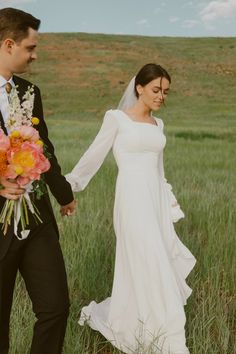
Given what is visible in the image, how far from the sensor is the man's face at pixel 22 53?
2857 mm

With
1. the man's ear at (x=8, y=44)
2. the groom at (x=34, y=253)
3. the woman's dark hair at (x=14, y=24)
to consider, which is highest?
the woman's dark hair at (x=14, y=24)

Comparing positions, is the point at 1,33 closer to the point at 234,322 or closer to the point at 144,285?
the point at 144,285

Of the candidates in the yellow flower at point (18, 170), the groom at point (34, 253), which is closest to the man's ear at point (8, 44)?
the groom at point (34, 253)

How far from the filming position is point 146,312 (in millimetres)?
3518

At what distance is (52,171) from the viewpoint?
308cm

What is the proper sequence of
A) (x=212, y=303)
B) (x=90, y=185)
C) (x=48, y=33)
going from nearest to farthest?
(x=212, y=303) → (x=90, y=185) → (x=48, y=33)

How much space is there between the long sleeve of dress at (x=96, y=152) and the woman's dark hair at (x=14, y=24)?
1.04m

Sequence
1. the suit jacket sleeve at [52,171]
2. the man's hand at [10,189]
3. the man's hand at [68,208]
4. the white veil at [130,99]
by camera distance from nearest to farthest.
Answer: the man's hand at [10,189], the suit jacket sleeve at [52,171], the man's hand at [68,208], the white veil at [130,99]

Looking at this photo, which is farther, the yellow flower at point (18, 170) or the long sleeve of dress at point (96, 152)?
the long sleeve of dress at point (96, 152)

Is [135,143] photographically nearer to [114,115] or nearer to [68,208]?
[114,115]

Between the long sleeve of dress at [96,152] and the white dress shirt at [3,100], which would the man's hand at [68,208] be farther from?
the white dress shirt at [3,100]

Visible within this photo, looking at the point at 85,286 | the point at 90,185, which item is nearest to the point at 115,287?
the point at 85,286

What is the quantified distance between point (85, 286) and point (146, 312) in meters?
0.79

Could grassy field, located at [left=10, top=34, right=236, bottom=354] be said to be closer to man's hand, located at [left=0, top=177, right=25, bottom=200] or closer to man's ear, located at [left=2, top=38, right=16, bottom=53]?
man's hand, located at [left=0, top=177, right=25, bottom=200]
